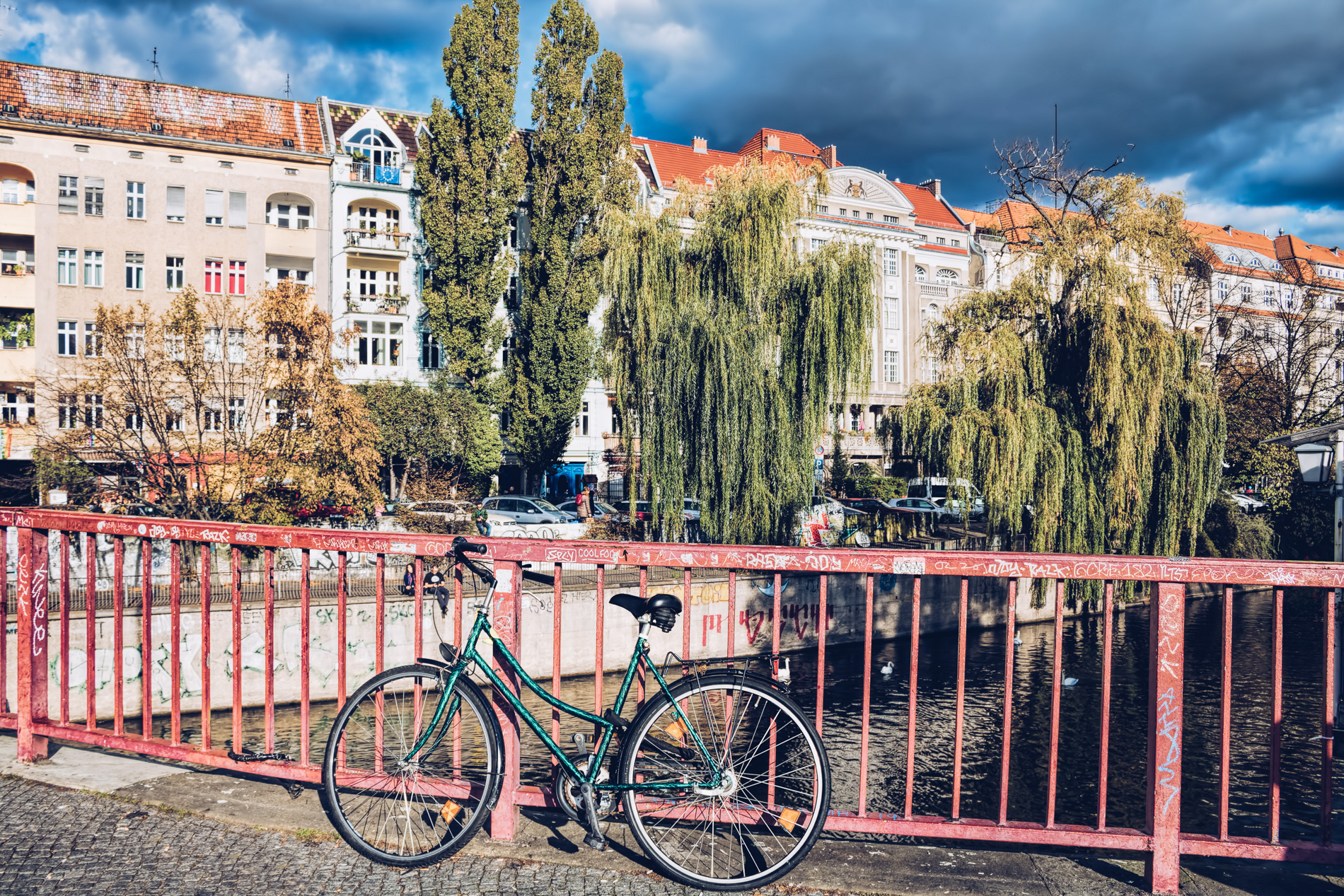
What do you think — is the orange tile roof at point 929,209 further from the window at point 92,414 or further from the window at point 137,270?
the window at point 92,414

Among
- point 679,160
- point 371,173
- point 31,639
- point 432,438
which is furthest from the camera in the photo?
point 679,160

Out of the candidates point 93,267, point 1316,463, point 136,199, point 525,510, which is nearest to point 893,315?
point 525,510

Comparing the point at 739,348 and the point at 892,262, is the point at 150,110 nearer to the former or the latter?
the point at 739,348

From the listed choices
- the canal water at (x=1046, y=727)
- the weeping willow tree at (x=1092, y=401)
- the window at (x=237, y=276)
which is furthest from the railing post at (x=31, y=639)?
the window at (x=237, y=276)

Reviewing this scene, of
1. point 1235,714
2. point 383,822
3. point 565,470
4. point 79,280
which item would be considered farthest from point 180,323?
point 1235,714

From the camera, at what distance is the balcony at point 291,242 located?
37156 mm

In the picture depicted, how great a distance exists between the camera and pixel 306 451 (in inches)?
925

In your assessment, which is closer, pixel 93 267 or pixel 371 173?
pixel 93 267

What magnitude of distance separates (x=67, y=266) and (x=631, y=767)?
39401mm

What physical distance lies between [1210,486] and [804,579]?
10659 mm

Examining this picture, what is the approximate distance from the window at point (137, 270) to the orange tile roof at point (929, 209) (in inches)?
1650

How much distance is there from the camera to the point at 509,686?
155 inches

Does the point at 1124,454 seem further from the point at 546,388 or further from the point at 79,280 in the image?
the point at 79,280

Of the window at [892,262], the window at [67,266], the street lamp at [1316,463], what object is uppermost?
the window at [892,262]
